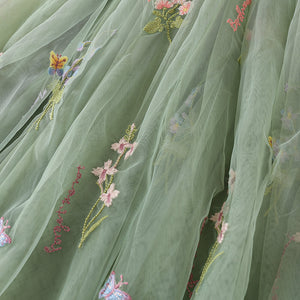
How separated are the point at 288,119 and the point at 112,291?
33cm

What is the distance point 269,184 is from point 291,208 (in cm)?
4

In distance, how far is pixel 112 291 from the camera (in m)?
0.45

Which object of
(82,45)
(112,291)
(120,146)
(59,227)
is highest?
(82,45)

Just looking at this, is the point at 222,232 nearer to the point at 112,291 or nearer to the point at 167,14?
the point at 112,291

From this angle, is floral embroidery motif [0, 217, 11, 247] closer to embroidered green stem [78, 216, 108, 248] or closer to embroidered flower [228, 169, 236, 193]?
embroidered green stem [78, 216, 108, 248]

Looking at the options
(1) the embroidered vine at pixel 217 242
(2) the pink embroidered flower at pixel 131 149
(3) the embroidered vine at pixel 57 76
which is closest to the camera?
(1) the embroidered vine at pixel 217 242

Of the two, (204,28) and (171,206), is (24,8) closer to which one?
(204,28)

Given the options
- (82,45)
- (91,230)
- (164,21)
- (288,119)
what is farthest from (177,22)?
(91,230)

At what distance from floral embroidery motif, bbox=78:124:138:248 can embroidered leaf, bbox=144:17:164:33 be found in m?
0.21

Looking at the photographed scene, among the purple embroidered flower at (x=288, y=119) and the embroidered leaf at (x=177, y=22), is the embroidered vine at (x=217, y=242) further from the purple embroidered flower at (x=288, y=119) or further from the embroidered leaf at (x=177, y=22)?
the embroidered leaf at (x=177, y=22)

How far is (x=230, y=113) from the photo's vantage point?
562 mm

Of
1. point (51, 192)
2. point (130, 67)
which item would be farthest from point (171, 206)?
point (130, 67)

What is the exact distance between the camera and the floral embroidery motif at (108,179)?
51 centimetres

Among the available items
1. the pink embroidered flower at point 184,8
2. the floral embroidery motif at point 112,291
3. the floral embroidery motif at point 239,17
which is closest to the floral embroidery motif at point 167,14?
the pink embroidered flower at point 184,8
